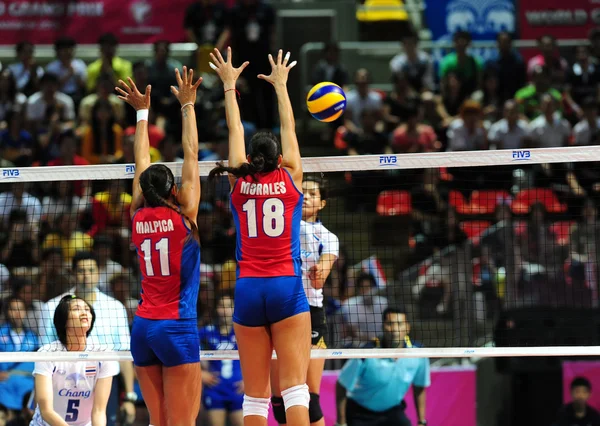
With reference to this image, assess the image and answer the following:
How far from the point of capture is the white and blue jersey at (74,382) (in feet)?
30.5

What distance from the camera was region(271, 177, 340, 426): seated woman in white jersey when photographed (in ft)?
29.7

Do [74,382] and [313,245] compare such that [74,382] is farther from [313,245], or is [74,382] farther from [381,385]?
[381,385]

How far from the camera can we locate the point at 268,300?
312 inches

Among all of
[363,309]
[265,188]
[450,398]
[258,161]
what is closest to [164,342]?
[265,188]

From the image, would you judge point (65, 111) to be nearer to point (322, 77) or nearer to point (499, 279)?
point (322, 77)

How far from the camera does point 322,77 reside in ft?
57.0

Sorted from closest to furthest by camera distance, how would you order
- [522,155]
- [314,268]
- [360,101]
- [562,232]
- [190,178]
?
[190,178]
[314,268]
[522,155]
[562,232]
[360,101]

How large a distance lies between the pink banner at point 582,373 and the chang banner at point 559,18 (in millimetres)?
8115

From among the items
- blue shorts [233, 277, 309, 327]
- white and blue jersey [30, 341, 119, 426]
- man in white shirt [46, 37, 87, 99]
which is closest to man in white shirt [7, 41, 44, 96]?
man in white shirt [46, 37, 87, 99]

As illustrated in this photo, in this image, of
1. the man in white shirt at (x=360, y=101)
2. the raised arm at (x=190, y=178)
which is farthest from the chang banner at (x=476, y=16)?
the raised arm at (x=190, y=178)

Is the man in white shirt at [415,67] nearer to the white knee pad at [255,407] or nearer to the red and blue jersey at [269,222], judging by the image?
the red and blue jersey at [269,222]

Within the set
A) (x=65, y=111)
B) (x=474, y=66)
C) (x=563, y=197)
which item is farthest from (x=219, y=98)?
(x=563, y=197)

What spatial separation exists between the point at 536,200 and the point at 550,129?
240cm

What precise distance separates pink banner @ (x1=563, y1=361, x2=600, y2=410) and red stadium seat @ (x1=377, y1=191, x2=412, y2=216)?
3507mm
